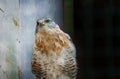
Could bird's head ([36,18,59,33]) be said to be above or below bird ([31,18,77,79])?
above

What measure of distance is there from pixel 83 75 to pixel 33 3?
8.6 inches

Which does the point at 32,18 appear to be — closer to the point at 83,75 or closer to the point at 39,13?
the point at 39,13

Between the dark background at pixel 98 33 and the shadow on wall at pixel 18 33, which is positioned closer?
the dark background at pixel 98 33

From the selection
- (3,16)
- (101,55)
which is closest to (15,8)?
(3,16)

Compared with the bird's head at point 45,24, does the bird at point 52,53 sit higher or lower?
lower

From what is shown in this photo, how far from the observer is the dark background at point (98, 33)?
1.07m

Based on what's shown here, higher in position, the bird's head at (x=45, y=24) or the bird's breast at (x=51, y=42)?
the bird's head at (x=45, y=24)

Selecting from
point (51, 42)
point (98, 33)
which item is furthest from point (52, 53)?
point (98, 33)

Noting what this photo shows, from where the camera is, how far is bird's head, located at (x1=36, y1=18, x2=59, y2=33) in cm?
116

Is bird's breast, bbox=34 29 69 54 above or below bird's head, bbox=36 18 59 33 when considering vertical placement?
below

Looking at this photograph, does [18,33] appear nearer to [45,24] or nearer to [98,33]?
[45,24]

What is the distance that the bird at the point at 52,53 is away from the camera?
1.16m

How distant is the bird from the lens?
1164 mm

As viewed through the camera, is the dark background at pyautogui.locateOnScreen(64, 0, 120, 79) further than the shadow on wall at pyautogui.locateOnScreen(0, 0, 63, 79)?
No
